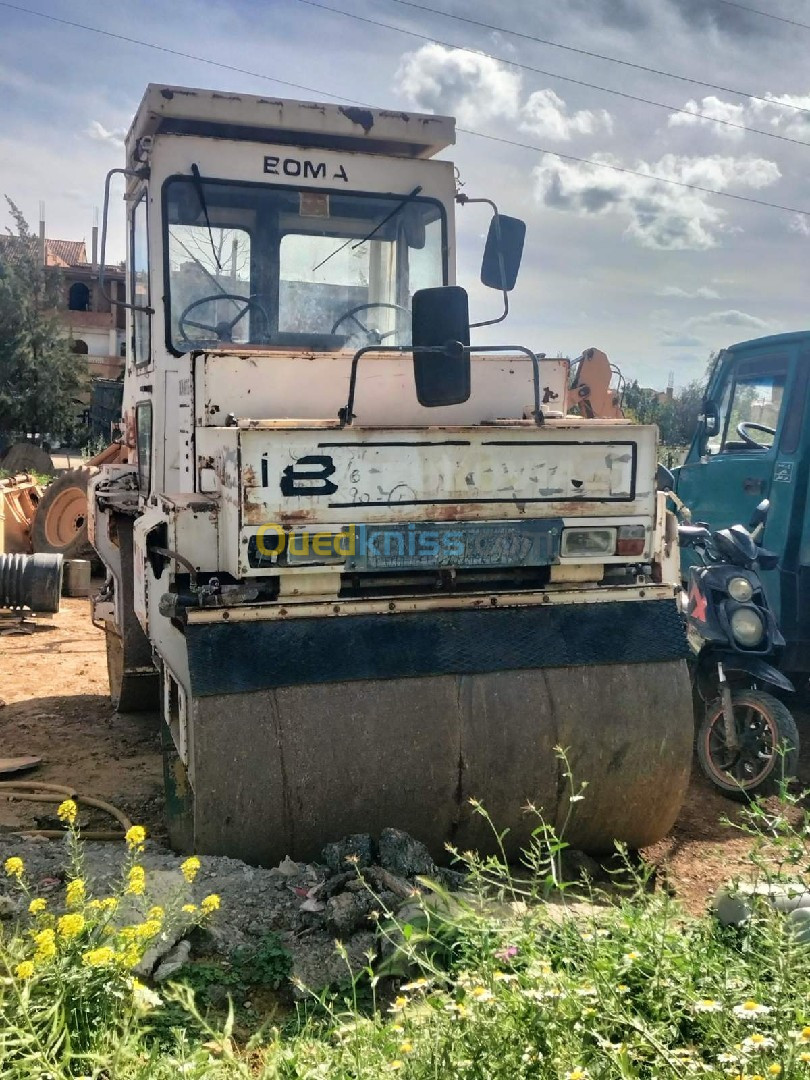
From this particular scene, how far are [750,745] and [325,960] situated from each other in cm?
312

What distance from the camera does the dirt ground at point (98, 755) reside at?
192 inches

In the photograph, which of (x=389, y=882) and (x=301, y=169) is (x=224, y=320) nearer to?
(x=301, y=169)

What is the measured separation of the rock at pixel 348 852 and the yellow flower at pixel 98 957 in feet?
3.78

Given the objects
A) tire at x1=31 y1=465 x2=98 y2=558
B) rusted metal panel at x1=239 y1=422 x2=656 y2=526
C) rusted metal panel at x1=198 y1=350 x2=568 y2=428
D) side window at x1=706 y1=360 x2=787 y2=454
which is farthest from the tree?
rusted metal panel at x1=239 y1=422 x2=656 y2=526

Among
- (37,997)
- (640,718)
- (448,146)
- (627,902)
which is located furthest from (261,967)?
(448,146)

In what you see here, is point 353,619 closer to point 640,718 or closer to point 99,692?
point 640,718

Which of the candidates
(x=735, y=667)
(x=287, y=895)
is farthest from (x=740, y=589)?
(x=287, y=895)

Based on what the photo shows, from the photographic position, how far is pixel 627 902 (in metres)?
3.11

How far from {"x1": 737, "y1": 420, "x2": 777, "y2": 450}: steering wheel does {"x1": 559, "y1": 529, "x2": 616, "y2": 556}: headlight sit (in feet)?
11.5

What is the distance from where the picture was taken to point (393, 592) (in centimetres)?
446

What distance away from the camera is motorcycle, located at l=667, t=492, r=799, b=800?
225 inches

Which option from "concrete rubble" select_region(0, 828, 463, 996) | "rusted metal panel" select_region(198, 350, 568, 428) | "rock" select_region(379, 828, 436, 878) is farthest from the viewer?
"rusted metal panel" select_region(198, 350, 568, 428)

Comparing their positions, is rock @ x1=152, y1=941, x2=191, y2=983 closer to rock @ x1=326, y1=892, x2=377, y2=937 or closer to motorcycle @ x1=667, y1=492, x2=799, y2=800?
rock @ x1=326, y1=892, x2=377, y2=937

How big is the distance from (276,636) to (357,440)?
794mm
